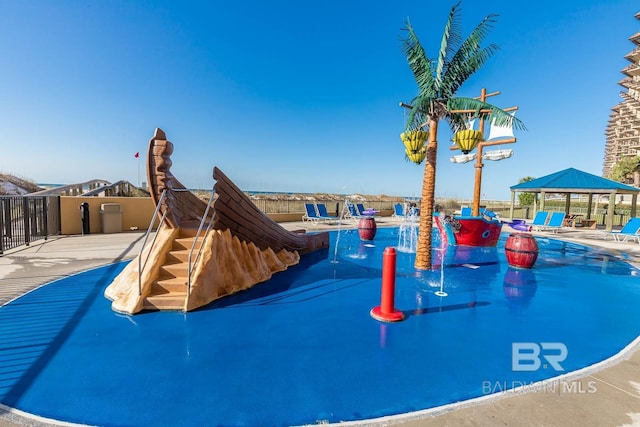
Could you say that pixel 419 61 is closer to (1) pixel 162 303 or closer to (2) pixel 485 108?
(2) pixel 485 108

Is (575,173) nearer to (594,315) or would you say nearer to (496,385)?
(594,315)

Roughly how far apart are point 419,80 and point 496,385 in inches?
258

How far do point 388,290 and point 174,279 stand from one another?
3.58 metres

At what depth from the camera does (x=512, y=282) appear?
686cm

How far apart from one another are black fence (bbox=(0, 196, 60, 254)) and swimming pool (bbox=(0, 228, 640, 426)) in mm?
4764

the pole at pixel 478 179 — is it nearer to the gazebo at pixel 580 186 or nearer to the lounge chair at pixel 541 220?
the lounge chair at pixel 541 220

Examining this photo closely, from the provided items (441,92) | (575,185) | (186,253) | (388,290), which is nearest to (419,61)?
(441,92)

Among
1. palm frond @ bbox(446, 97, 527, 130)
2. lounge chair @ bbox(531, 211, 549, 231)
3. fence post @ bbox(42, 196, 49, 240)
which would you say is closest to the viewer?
palm frond @ bbox(446, 97, 527, 130)

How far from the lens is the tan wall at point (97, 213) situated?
11.4 meters

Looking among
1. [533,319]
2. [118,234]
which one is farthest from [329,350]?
[118,234]

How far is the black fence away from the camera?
Answer: 28.8ft

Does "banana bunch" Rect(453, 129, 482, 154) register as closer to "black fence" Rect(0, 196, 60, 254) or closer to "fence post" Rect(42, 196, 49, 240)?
"black fence" Rect(0, 196, 60, 254)

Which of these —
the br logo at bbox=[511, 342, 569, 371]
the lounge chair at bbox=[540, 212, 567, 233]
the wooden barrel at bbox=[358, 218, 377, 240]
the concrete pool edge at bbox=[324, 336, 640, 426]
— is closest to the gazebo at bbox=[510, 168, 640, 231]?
the lounge chair at bbox=[540, 212, 567, 233]

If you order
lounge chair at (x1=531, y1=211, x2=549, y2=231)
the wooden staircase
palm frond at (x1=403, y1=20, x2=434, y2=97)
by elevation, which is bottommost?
the wooden staircase
